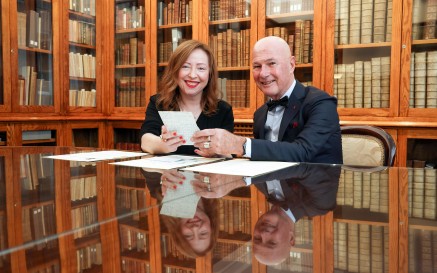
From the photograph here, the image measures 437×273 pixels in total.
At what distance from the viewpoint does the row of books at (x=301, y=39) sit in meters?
3.50

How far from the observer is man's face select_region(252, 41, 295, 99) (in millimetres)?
2156

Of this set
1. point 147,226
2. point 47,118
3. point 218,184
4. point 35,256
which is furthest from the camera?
point 47,118

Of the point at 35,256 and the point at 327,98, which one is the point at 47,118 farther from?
the point at 35,256

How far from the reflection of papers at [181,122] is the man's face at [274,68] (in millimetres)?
688

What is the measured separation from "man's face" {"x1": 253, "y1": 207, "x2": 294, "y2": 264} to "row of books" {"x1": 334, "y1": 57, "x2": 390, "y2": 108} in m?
2.77

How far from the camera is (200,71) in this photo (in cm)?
245

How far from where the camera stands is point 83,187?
1.04 meters

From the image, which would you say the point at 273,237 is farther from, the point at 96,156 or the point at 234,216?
the point at 96,156

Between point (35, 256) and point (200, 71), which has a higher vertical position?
point (200, 71)

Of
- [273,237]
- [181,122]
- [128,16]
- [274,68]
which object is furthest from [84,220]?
[128,16]

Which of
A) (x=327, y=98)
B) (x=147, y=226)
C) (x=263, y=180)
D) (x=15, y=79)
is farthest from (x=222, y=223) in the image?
(x=15, y=79)

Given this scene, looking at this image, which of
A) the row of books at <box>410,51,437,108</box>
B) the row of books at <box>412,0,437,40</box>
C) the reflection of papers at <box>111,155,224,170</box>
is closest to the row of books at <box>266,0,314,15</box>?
the row of books at <box>412,0,437,40</box>

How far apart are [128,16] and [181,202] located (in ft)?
13.1

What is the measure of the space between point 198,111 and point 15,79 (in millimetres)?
2031
